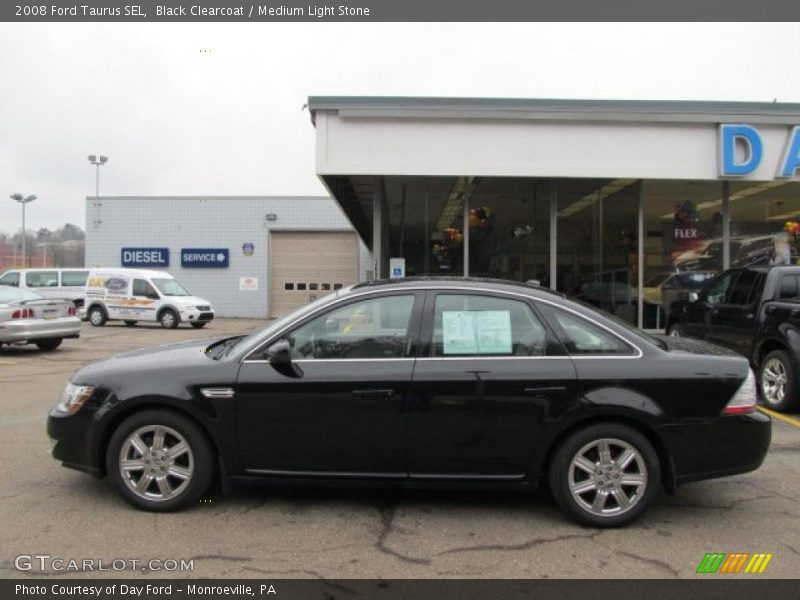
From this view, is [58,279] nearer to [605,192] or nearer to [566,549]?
[605,192]

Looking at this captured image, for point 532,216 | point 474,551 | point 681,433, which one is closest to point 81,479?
point 474,551

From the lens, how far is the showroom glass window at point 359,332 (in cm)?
423

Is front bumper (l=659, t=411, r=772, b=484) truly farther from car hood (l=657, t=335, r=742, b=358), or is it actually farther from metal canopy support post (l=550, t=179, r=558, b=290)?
metal canopy support post (l=550, t=179, r=558, b=290)

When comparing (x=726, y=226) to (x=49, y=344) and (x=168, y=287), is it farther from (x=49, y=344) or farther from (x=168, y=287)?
(x=168, y=287)

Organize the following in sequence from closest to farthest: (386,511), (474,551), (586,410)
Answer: (474,551) → (586,410) → (386,511)

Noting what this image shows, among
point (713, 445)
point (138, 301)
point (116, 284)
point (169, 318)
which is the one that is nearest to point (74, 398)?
point (713, 445)

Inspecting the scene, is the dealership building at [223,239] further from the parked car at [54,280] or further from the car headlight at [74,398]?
the car headlight at [74,398]

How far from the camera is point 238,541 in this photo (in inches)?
150

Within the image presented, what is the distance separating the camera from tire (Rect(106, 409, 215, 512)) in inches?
164

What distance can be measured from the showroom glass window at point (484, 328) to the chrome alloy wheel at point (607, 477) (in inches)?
28.3

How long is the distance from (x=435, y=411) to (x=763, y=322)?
569 centimetres

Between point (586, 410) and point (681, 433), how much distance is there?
619 millimetres

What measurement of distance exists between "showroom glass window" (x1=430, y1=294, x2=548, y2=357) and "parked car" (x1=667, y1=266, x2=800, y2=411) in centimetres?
458

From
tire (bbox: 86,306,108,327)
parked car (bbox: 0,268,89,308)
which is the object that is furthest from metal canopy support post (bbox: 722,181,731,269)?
parked car (bbox: 0,268,89,308)
